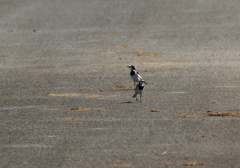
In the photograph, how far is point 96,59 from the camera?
1861cm

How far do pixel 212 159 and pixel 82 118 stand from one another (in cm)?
368

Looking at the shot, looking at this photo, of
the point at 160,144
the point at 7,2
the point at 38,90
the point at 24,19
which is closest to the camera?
the point at 160,144

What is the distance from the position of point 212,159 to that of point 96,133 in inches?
97.6

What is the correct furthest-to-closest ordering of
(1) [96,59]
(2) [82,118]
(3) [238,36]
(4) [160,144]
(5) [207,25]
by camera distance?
(5) [207,25], (3) [238,36], (1) [96,59], (2) [82,118], (4) [160,144]

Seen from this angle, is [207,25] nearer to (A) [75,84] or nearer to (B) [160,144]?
(A) [75,84]

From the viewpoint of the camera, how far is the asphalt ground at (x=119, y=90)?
8297 mm

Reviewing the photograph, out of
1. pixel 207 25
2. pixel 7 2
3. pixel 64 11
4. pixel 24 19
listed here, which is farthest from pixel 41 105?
pixel 7 2

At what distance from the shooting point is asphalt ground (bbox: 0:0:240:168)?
27.2 ft

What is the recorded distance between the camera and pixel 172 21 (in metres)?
27.3

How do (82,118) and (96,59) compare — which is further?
(96,59)

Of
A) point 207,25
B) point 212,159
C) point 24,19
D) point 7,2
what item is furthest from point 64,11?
point 212,159

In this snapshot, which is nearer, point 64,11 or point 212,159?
point 212,159

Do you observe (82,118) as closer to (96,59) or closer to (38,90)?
(38,90)

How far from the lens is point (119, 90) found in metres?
13.9
